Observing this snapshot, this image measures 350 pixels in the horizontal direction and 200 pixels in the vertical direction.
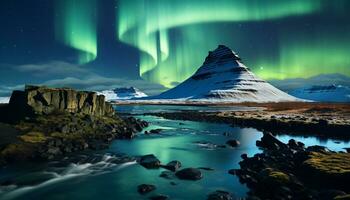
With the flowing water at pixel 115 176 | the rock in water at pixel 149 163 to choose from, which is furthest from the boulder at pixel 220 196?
the rock in water at pixel 149 163

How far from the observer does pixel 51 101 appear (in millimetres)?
66625

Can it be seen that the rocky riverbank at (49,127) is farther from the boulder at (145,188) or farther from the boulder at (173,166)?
the boulder at (145,188)

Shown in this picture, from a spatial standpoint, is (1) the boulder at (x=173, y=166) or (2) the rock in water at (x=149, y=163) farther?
(2) the rock in water at (x=149, y=163)

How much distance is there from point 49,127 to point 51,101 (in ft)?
41.7

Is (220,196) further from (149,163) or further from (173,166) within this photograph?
(149,163)

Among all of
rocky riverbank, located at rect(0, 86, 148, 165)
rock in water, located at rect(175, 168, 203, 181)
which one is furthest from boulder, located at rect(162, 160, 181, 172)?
rocky riverbank, located at rect(0, 86, 148, 165)

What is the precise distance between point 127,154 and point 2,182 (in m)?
19.5

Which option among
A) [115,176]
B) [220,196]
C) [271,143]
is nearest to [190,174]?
[220,196]

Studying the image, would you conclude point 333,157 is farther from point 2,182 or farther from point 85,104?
point 85,104

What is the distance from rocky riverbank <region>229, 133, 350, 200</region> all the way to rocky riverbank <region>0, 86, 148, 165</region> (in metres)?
25.6

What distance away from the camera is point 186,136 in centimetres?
7262

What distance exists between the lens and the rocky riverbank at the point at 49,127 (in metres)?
43.6

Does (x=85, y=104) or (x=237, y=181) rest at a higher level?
(x=85, y=104)

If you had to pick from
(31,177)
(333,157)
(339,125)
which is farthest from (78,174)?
(339,125)
